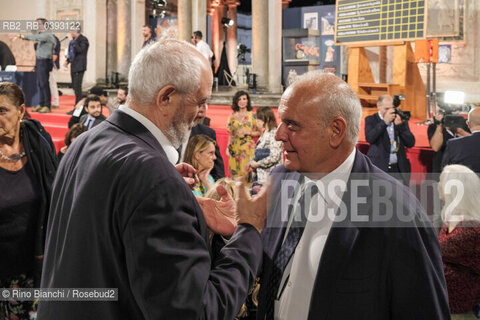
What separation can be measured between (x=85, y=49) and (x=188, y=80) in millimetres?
9712

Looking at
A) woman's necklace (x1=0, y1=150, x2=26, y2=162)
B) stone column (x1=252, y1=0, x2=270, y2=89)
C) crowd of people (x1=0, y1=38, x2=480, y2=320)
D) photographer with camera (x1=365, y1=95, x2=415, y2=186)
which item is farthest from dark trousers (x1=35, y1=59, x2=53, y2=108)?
crowd of people (x1=0, y1=38, x2=480, y2=320)

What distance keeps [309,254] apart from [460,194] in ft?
6.61

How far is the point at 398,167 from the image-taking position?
592cm

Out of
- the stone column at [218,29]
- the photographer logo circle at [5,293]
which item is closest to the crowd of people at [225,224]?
the photographer logo circle at [5,293]

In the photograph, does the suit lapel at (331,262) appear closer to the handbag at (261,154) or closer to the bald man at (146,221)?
the bald man at (146,221)

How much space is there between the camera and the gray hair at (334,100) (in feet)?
5.44

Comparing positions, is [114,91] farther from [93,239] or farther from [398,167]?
[93,239]

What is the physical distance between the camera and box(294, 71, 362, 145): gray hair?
1.66 m

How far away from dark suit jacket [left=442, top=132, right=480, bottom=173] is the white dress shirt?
3.55m

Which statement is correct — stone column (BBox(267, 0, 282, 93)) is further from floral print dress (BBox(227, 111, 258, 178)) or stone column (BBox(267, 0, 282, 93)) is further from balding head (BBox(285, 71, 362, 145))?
balding head (BBox(285, 71, 362, 145))

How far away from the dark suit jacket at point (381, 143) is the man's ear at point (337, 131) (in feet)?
14.1

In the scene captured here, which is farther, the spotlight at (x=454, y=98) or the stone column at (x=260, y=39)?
the stone column at (x=260, y=39)

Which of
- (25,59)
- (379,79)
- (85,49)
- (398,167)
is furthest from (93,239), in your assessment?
(25,59)

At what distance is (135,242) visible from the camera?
1.35m
